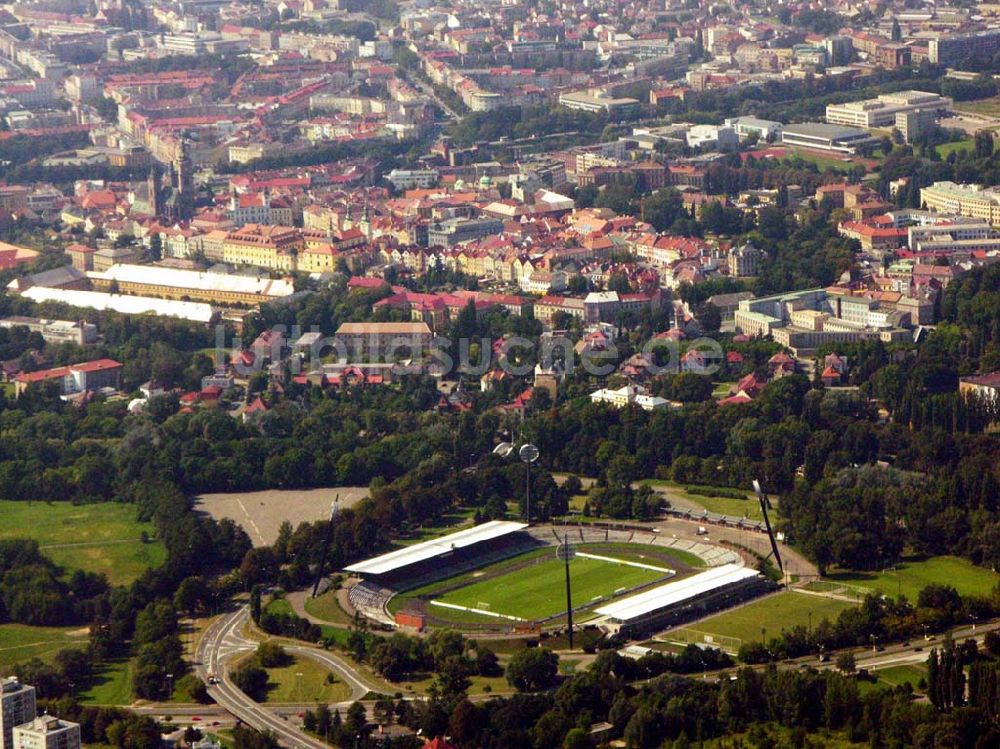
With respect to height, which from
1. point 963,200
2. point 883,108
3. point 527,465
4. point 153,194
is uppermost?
point 883,108

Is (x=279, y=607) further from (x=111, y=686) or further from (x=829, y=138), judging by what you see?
(x=829, y=138)

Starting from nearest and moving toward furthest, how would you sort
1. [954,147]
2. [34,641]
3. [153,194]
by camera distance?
1. [34,641]
2. [153,194]
3. [954,147]

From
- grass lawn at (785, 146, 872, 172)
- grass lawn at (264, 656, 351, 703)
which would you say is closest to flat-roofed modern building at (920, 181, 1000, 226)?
grass lawn at (785, 146, 872, 172)

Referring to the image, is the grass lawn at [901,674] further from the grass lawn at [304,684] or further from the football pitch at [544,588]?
the grass lawn at [304,684]

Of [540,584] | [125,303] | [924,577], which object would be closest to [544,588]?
[540,584]

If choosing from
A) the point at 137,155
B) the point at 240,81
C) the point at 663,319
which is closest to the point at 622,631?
the point at 663,319
